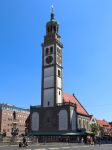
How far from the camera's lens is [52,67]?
268ft

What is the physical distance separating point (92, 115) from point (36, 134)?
108 feet

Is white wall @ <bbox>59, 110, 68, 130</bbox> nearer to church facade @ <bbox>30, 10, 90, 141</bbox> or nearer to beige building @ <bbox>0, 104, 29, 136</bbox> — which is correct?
church facade @ <bbox>30, 10, 90, 141</bbox>

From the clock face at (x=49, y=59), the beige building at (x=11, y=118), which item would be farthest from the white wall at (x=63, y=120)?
the beige building at (x=11, y=118)

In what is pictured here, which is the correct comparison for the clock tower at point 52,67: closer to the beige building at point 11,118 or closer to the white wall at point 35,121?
the white wall at point 35,121

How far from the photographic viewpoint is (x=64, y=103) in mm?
79500

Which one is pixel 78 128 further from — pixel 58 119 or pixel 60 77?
pixel 60 77

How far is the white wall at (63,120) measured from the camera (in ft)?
252

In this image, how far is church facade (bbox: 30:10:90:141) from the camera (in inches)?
3059

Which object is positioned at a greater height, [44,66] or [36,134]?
[44,66]

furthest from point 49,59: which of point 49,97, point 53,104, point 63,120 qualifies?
point 63,120

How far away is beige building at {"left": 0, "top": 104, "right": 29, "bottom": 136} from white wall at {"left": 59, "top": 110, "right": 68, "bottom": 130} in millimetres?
51884

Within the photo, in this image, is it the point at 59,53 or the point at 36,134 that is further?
the point at 59,53

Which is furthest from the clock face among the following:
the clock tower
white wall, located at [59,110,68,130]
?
white wall, located at [59,110,68,130]

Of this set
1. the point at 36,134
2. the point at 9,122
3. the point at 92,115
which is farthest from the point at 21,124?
the point at 36,134
